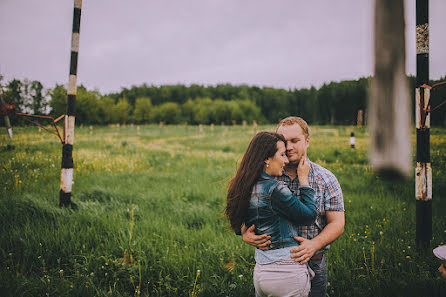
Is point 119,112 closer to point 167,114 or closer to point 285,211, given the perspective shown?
point 167,114

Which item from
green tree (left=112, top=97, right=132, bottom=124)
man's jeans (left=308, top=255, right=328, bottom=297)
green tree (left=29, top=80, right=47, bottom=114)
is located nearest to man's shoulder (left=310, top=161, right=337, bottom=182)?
man's jeans (left=308, top=255, right=328, bottom=297)

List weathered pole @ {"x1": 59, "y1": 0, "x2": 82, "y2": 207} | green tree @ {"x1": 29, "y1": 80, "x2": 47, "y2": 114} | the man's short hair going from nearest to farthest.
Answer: the man's short hair, weathered pole @ {"x1": 59, "y1": 0, "x2": 82, "y2": 207}, green tree @ {"x1": 29, "y1": 80, "x2": 47, "y2": 114}

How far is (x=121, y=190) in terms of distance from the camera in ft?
22.6

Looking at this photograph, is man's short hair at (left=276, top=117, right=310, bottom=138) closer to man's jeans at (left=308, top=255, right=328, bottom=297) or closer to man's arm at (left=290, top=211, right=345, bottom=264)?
man's arm at (left=290, top=211, right=345, bottom=264)

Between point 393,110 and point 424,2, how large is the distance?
3555 millimetres

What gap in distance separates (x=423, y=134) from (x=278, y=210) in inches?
82.8

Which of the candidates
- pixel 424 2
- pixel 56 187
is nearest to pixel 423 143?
pixel 424 2

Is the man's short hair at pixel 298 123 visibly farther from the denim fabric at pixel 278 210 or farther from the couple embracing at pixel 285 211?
the denim fabric at pixel 278 210

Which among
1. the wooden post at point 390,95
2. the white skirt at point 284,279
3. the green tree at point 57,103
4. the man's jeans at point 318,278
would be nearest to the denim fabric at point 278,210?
the white skirt at point 284,279

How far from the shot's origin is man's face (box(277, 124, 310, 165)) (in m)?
2.62

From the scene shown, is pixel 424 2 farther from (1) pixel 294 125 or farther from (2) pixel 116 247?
(2) pixel 116 247

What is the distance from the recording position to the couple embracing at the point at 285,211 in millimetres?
2205

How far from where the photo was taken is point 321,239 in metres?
2.40

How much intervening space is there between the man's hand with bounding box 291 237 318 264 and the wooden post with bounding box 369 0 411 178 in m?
1.97
